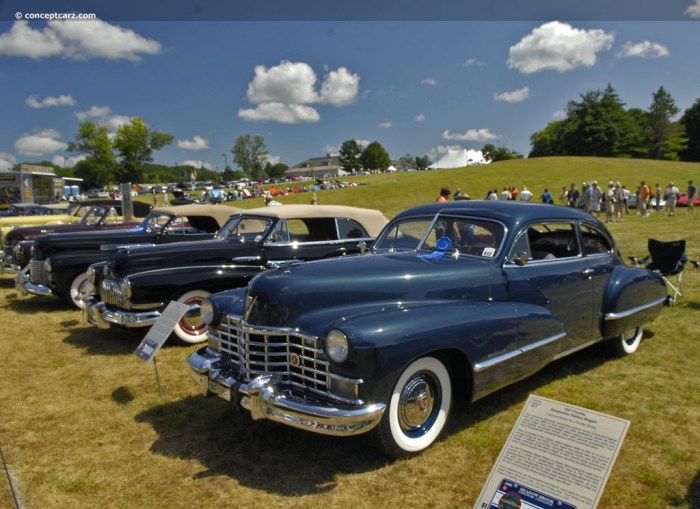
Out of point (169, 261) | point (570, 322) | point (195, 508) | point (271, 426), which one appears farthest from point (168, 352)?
point (570, 322)

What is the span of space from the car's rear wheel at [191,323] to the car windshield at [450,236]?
264 centimetres

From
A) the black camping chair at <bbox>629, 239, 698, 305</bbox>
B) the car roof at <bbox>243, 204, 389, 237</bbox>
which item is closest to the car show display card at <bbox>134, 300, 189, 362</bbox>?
the car roof at <bbox>243, 204, 389, 237</bbox>

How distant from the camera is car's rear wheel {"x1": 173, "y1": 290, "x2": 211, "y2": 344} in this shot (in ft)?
20.1

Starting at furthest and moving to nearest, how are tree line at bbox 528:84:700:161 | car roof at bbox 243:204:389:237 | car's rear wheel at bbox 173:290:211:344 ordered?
tree line at bbox 528:84:700:161 < car roof at bbox 243:204:389:237 < car's rear wheel at bbox 173:290:211:344

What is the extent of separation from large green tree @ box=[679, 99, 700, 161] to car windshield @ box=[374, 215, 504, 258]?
95.5 meters

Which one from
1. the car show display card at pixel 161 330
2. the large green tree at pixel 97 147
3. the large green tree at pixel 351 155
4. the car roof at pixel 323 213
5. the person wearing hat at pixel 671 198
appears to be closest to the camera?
the car show display card at pixel 161 330

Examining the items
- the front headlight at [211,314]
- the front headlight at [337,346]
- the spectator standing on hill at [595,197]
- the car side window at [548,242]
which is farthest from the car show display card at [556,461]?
the spectator standing on hill at [595,197]

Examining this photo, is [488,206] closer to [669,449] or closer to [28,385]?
[669,449]

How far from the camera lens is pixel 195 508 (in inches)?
116

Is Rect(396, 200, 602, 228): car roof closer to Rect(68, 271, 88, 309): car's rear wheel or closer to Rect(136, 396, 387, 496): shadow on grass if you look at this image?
Rect(136, 396, 387, 496): shadow on grass

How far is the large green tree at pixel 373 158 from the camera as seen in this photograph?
5059 inches

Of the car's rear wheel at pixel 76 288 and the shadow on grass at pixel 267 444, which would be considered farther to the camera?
the car's rear wheel at pixel 76 288

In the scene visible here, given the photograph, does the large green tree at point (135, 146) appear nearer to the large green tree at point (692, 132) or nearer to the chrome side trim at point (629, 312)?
the chrome side trim at point (629, 312)

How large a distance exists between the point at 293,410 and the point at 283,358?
0.44 meters
